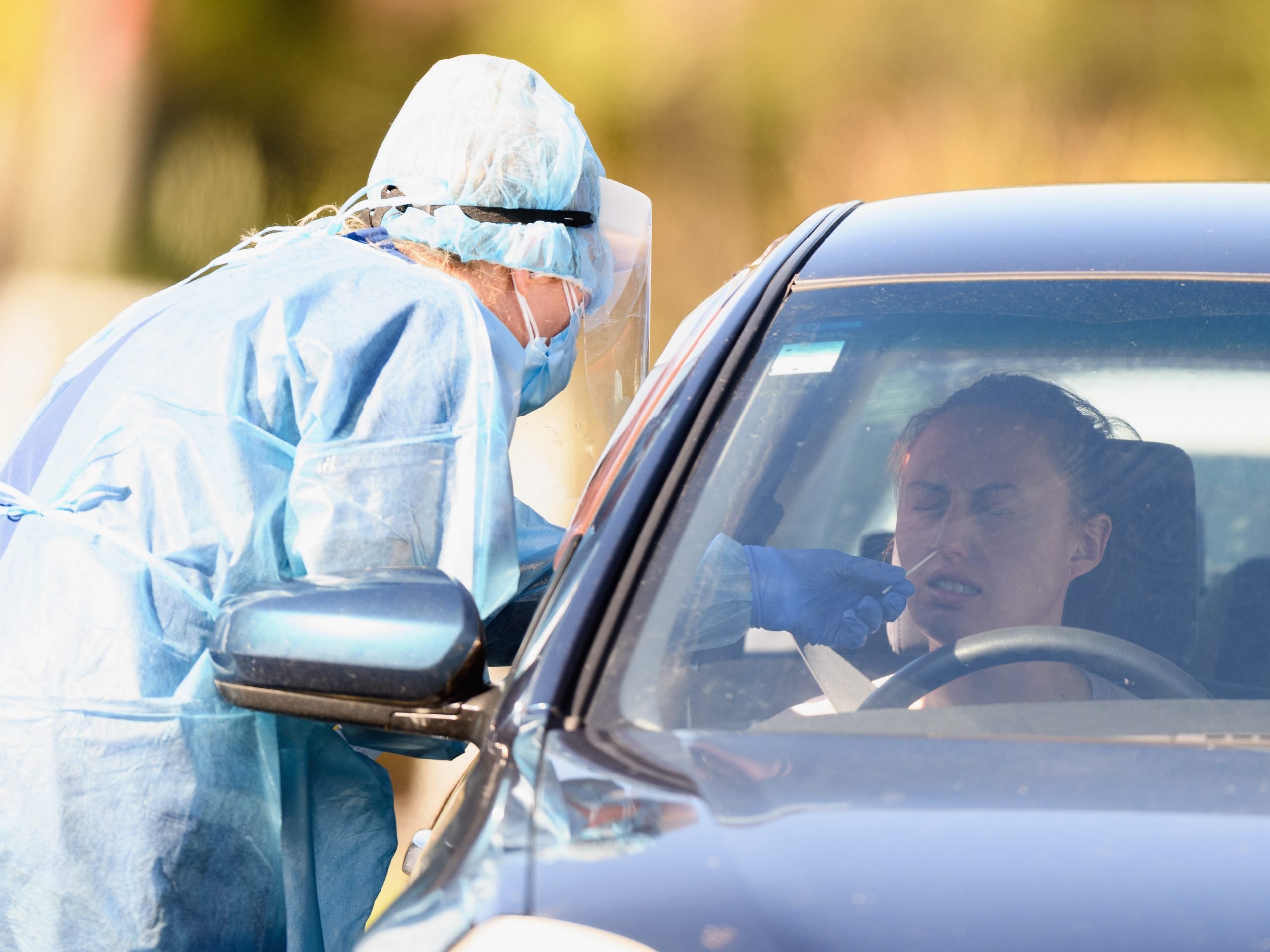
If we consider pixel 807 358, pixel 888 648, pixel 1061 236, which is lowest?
pixel 888 648

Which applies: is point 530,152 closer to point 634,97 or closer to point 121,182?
point 634,97

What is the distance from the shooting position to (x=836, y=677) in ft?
4.92

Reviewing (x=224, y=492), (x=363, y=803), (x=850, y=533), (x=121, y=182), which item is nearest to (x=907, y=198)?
(x=850, y=533)

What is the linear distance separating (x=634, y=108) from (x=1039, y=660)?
5.19 m

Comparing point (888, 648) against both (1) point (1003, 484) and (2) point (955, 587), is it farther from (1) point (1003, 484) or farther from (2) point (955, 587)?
(1) point (1003, 484)

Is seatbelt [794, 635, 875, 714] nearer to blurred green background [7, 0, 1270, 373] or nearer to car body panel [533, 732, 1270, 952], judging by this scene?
car body panel [533, 732, 1270, 952]

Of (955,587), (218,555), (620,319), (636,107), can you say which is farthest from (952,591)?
(636,107)

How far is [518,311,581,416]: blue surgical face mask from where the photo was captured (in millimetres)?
2324

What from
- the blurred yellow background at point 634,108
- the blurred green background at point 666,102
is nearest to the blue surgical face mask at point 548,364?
the blurred yellow background at point 634,108

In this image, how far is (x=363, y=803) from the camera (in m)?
1.94

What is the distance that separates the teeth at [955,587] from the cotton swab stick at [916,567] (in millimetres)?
38

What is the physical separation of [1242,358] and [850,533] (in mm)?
529

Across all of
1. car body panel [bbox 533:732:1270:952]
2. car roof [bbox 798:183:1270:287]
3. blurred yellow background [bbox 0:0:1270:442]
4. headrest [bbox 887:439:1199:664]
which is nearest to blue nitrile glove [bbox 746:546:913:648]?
headrest [bbox 887:439:1199:664]

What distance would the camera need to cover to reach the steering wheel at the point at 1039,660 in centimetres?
145
